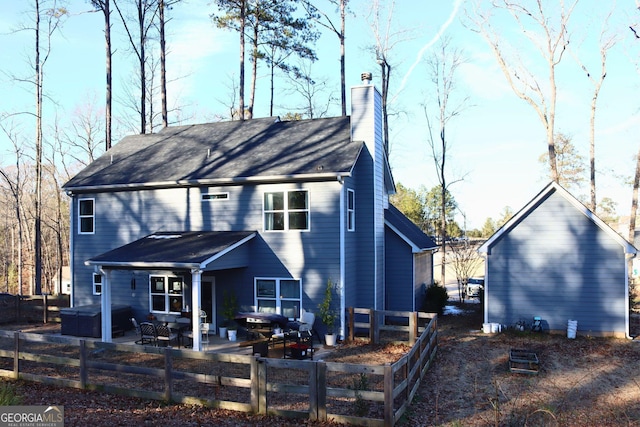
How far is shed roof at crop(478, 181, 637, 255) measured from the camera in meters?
15.1

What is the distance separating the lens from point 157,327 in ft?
45.6

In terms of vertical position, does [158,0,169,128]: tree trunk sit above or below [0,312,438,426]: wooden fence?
above

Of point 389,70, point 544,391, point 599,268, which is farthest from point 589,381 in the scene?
point 389,70

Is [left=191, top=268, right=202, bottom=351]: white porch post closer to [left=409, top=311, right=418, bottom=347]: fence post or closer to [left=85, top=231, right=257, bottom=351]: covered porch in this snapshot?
[left=85, top=231, right=257, bottom=351]: covered porch

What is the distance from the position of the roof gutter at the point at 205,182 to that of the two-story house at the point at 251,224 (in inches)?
1.6

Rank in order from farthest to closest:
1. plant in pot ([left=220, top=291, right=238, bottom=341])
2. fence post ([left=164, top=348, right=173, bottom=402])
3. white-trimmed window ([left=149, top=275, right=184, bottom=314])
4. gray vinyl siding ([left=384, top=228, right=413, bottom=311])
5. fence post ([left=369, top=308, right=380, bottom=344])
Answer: gray vinyl siding ([left=384, top=228, right=413, bottom=311])
white-trimmed window ([left=149, top=275, right=184, bottom=314])
plant in pot ([left=220, top=291, right=238, bottom=341])
fence post ([left=369, top=308, right=380, bottom=344])
fence post ([left=164, top=348, right=173, bottom=402])

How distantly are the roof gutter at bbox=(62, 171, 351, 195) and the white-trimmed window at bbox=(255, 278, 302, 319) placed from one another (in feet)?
10.4

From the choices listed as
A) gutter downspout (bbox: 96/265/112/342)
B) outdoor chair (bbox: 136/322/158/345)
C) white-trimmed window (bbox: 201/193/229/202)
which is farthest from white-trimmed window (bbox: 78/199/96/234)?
outdoor chair (bbox: 136/322/158/345)

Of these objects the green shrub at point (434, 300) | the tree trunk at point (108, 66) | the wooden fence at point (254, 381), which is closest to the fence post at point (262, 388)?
the wooden fence at point (254, 381)

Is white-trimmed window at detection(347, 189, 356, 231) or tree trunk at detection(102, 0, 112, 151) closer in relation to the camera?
white-trimmed window at detection(347, 189, 356, 231)

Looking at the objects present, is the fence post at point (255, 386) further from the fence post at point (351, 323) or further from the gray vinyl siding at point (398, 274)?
the gray vinyl siding at point (398, 274)

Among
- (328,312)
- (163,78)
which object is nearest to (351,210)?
(328,312)

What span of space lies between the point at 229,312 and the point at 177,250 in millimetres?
2664

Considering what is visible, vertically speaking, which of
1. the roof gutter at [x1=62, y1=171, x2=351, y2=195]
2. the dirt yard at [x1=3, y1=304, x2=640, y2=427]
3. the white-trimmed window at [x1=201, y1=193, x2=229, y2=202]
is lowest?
the dirt yard at [x1=3, y1=304, x2=640, y2=427]
